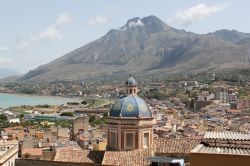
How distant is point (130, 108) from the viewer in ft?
66.9

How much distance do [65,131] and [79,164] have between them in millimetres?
26916

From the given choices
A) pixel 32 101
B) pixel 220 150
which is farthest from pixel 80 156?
pixel 32 101

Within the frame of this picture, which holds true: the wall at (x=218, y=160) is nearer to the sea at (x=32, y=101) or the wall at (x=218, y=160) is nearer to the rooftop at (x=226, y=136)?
the rooftop at (x=226, y=136)

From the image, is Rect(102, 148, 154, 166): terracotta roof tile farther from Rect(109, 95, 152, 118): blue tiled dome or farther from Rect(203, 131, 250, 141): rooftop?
Rect(203, 131, 250, 141): rooftop

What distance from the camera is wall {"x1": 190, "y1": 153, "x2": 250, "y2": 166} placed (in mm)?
8594

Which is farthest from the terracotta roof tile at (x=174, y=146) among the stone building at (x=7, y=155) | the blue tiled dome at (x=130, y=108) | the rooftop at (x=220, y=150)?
the rooftop at (x=220, y=150)

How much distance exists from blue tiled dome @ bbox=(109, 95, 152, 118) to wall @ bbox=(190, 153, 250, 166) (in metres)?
11.5

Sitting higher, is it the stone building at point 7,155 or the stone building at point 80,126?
the stone building at point 7,155

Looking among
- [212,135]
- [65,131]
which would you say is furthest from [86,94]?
[212,135]

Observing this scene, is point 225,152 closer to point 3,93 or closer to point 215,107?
point 215,107

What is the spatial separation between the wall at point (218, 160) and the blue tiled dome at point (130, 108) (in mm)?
11534

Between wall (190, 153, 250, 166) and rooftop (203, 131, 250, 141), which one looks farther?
rooftop (203, 131, 250, 141)

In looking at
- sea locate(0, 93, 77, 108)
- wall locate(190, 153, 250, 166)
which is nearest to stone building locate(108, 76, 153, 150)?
wall locate(190, 153, 250, 166)

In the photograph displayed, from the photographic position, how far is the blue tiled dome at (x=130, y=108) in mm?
20312
